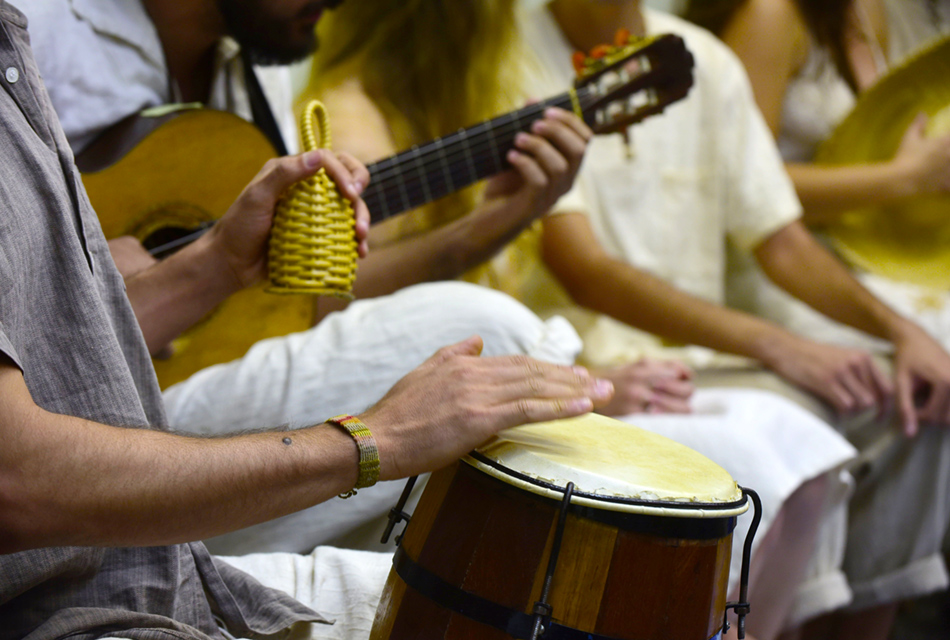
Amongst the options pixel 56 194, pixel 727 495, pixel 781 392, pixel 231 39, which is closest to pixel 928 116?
pixel 781 392

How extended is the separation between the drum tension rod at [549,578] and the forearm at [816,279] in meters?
1.71

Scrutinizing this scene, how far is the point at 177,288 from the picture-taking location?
1.09 metres

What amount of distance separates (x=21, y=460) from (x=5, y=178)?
0.23m

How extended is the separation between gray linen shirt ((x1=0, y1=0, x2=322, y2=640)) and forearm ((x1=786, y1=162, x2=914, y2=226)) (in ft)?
6.92


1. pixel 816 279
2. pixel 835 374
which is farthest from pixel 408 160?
pixel 816 279

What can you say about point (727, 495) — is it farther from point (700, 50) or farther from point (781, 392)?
point (700, 50)

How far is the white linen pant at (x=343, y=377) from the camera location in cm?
119

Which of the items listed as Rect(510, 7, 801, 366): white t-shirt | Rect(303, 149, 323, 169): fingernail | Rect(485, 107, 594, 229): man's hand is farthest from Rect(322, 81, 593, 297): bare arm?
Rect(303, 149, 323, 169): fingernail

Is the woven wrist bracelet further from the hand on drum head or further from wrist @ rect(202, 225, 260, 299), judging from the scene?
wrist @ rect(202, 225, 260, 299)

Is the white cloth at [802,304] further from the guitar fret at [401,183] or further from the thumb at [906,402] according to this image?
the guitar fret at [401,183]

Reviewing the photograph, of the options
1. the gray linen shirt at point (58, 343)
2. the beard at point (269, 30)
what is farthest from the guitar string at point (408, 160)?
the gray linen shirt at point (58, 343)

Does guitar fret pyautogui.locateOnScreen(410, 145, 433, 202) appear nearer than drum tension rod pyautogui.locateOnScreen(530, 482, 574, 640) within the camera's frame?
No

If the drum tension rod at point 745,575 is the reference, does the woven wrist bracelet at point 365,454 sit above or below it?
above

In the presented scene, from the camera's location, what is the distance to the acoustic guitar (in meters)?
1.33
